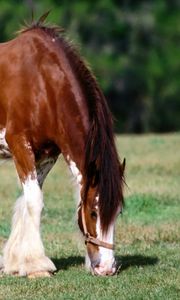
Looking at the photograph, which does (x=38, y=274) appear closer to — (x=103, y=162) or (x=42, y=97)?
(x=103, y=162)

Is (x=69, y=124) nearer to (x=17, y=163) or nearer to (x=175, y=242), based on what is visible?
(x=17, y=163)

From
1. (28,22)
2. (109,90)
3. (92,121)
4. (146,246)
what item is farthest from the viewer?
(109,90)

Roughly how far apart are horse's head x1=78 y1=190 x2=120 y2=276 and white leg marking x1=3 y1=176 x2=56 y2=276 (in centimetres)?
40

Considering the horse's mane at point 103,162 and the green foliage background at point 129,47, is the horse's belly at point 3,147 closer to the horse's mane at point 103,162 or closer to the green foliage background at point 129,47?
the horse's mane at point 103,162

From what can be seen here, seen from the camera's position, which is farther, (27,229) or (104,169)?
(27,229)

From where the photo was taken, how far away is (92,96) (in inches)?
335

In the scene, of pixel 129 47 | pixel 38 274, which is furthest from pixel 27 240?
pixel 129 47

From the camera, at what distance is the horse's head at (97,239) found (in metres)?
8.29

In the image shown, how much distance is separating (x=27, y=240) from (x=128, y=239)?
2100 millimetres

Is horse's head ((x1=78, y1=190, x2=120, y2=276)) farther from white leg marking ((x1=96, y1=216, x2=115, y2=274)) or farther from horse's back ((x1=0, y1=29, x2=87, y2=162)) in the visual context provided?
horse's back ((x1=0, y1=29, x2=87, y2=162))

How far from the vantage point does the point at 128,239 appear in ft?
34.2

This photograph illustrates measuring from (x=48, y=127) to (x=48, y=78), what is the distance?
0.42 m

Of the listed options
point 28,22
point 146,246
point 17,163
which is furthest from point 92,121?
point 146,246

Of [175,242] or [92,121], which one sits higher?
[92,121]
